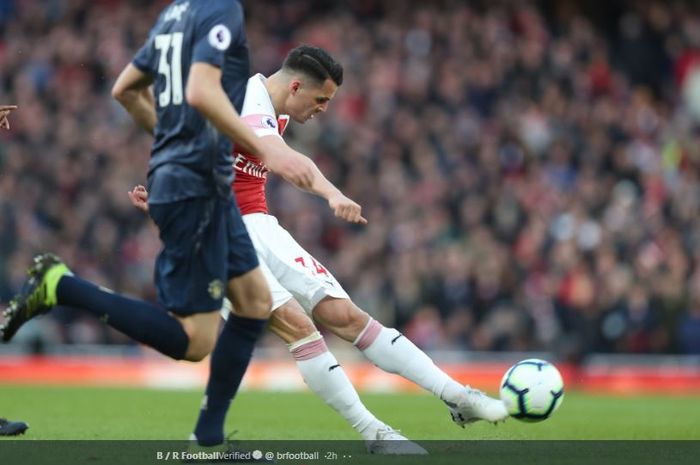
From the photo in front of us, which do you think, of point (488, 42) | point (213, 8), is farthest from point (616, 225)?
point (213, 8)

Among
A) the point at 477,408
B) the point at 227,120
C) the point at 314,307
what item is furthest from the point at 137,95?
the point at 477,408

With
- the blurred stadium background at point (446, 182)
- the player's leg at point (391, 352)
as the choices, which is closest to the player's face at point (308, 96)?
the player's leg at point (391, 352)

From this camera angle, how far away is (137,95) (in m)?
6.17

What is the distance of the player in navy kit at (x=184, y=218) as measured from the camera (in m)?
5.68

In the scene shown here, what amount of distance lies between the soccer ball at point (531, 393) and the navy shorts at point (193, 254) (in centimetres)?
187

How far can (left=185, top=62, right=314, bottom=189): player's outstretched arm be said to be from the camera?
5379 millimetres

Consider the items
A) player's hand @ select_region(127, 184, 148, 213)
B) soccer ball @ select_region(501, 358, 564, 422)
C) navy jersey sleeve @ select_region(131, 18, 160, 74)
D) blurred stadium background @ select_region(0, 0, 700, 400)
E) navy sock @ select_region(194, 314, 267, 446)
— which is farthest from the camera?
blurred stadium background @ select_region(0, 0, 700, 400)

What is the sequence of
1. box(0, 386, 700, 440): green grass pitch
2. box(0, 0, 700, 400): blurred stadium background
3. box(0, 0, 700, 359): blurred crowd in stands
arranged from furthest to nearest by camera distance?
1. box(0, 0, 700, 359): blurred crowd in stands
2. box(0, 0, 700, 400): blurred stadium background
3. box(0, 386, 700, 440): green grass pitch

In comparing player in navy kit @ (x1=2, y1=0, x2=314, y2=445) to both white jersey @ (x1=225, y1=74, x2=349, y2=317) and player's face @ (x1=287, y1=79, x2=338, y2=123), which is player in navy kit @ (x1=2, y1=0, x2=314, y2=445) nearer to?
white jersey @ (x1=225, y1=74, x2=349, y2=317)

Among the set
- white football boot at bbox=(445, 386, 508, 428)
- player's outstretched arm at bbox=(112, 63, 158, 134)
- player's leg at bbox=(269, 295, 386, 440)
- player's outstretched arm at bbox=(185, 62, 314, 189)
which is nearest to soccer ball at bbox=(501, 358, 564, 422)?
white football boot at bbox=(445, 386, 508, 428)

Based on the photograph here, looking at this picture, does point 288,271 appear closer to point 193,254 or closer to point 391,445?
point 391,445

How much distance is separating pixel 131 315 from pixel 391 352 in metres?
1.78

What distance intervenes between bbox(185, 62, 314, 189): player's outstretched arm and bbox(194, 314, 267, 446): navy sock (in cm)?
91

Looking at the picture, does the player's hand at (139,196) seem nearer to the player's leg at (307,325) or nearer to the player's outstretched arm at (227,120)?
the player's leg at (307,325)
